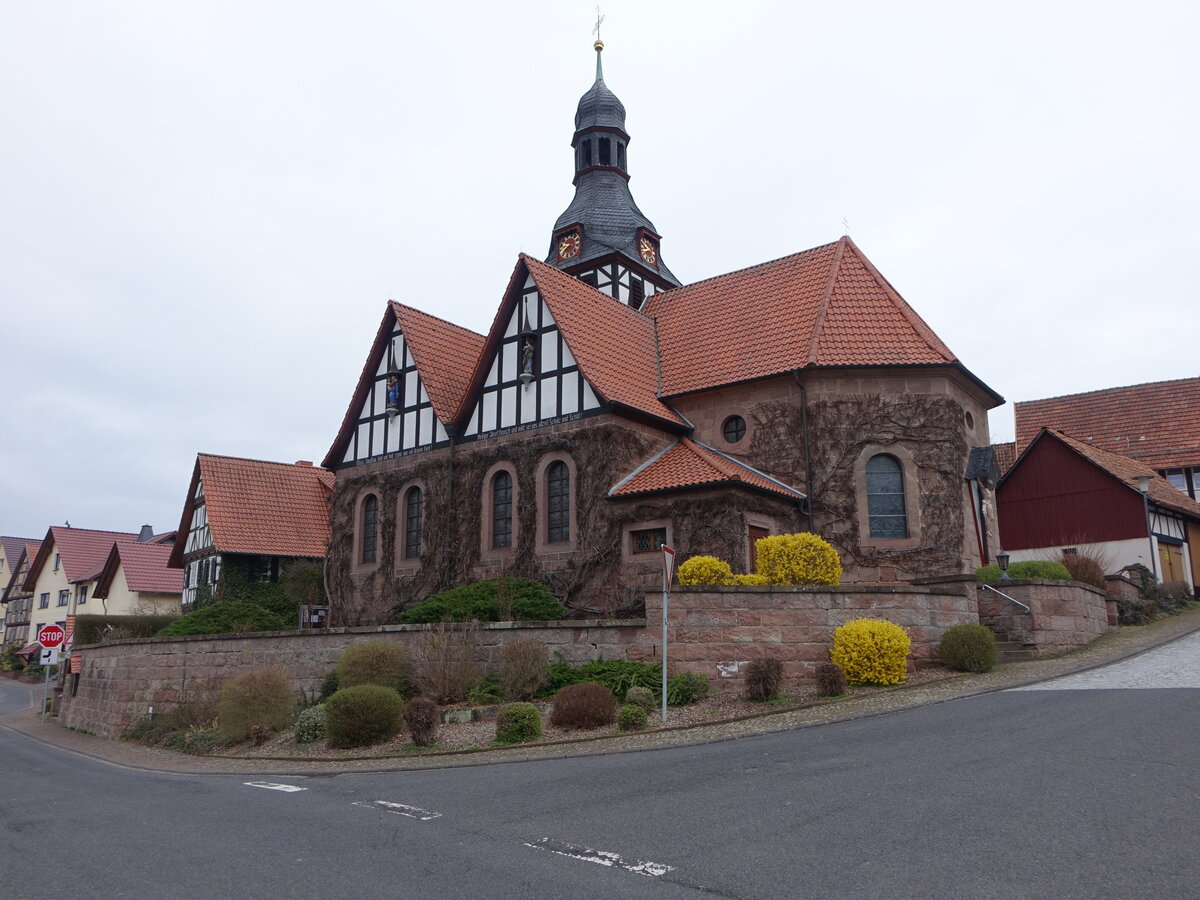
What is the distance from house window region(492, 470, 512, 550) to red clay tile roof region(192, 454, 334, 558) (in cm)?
1226

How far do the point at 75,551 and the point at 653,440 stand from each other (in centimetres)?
4797

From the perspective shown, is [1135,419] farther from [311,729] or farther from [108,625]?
[108,625]

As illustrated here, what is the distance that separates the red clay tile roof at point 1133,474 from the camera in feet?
92.8

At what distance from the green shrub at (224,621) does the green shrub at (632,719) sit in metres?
16.0

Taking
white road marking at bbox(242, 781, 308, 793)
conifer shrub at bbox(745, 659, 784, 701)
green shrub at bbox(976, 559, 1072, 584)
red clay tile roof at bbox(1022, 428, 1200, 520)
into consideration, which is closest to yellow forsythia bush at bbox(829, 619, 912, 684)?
conifer shrub at bbox(745, 659, 784, 701)

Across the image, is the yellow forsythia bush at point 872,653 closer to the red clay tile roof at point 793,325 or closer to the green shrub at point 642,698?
the green shrub at point 642,698

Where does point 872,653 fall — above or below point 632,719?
above

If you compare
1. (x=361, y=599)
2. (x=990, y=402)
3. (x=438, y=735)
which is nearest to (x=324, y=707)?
(x=438, y=735)

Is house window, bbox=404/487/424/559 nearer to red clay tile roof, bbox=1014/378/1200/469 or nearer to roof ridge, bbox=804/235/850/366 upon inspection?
roof ridge, bbox=804/235/850/366

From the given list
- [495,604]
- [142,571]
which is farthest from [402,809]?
[142,571]

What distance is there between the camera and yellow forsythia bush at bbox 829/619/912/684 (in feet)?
49.1

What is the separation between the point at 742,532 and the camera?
2058 cm

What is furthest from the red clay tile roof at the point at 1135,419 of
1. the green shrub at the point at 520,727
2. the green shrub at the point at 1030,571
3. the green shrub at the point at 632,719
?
the green shrub at the point at 520,727

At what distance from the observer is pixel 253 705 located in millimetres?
17953
